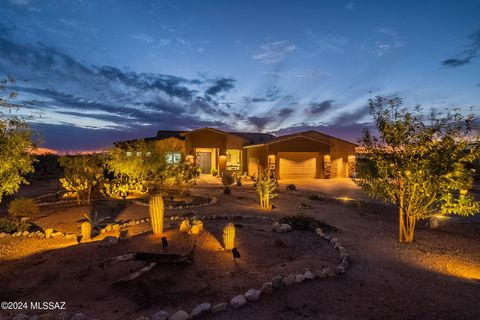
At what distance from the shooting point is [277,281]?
211 inches

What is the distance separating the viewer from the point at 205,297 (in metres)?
5.00

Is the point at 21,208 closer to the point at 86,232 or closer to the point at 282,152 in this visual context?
the point at 86,232

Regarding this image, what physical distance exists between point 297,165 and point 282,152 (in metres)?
2.42

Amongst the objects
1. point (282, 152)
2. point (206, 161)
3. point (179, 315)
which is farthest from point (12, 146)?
point (206, 161)

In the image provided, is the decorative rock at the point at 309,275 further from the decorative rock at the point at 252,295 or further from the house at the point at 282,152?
the house at the point at 282,152

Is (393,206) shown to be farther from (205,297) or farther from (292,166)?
(292,166)

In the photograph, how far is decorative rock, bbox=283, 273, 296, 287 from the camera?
5.42 m

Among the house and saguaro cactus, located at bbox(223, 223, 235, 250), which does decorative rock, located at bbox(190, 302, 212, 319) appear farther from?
the house

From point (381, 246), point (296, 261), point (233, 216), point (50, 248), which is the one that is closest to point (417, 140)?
point (381, 246)

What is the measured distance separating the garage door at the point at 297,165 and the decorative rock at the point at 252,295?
2316 cm

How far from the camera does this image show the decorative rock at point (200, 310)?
4.41 m

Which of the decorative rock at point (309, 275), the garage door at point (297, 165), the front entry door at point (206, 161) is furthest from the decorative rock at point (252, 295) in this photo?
the front entry door at point (206, 161)

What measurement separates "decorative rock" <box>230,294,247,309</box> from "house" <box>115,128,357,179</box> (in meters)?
21.4

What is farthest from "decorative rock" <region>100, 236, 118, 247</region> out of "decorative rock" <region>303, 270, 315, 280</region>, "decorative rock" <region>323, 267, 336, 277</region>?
"decorative rock" <region>323, 267, 336, 277</region>
